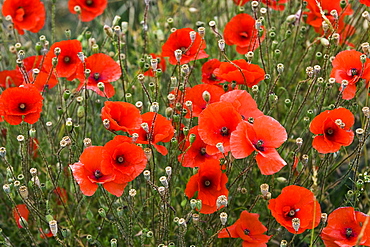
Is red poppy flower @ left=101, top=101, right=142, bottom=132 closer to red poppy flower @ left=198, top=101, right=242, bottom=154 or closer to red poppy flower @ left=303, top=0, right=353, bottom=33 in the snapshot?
red poppy flower @ left=198, top=101, right=242, bottom=154

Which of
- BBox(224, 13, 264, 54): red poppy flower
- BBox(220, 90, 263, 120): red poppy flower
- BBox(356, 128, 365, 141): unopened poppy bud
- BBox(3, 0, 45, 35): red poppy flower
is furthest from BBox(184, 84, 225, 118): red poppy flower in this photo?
BBox(3, 0, 45, 35): red poppy flower

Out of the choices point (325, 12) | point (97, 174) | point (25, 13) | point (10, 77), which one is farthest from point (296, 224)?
point (25, 13)

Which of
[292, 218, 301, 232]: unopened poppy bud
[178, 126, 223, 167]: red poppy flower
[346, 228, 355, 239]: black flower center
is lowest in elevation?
[346, 228, 355, 239]: black flower center

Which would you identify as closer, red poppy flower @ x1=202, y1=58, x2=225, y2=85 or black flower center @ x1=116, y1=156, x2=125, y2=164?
black flower center @ x1=116, y1=156, x2=125, y2=164

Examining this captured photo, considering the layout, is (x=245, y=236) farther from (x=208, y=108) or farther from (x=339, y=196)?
(x=339, y=196)

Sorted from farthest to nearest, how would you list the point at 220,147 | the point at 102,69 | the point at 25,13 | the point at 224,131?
the point at 25,13 → the point at 102,69 → the point at 224,131 → the point at 220,147

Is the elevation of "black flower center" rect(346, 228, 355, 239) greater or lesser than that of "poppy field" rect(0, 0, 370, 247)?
lesser

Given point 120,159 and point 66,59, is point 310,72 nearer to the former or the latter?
point 120,159
